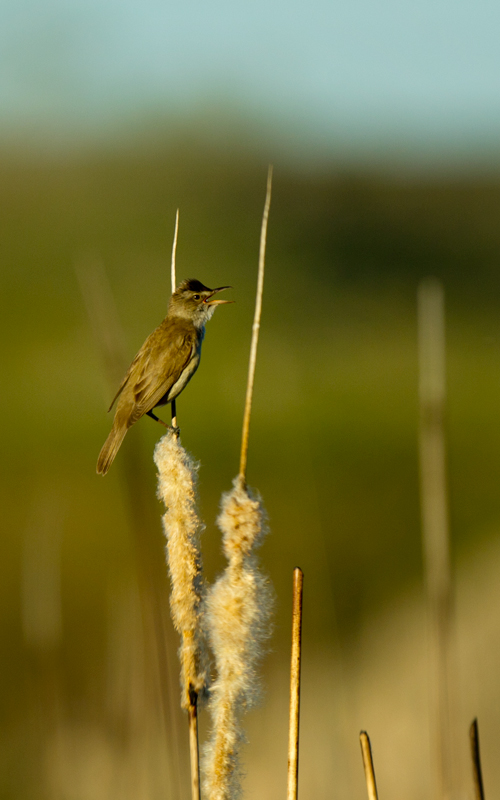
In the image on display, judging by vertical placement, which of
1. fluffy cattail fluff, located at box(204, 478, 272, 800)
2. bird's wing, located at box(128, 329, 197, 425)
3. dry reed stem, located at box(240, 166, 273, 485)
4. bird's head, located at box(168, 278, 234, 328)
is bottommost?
fluffy cattail fluff, located at box(204, 478, 272, 800)

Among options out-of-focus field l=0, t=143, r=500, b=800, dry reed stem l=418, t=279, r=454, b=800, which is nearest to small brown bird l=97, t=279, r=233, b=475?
out-of-focus field l=0, t=143, r=500, b=800

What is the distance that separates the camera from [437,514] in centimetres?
237

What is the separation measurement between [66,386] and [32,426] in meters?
2.79

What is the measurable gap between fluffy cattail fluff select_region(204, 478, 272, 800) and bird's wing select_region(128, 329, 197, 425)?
1048mm

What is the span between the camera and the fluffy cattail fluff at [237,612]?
65.6 inches

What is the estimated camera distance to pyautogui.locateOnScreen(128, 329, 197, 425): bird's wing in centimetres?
268

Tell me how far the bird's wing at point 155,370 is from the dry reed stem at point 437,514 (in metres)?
0.86

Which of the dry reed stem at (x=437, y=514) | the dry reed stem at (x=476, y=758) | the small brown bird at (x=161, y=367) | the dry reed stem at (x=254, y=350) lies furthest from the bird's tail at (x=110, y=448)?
the dry reed stem at (x=476, y=758)

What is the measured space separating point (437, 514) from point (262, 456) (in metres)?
14.5

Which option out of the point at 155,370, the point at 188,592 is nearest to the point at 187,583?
the point at 188,592

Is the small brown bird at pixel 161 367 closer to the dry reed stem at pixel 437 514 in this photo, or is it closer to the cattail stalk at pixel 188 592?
the dry reed stem at pixel 437 514

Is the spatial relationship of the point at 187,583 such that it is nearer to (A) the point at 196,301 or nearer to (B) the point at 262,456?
(A) the point at 196,301

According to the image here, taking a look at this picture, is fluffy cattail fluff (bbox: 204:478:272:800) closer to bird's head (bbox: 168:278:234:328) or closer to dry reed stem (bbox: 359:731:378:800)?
dry reed stem (bbox: 359:731:378:800)

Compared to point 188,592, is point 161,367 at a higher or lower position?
higher
